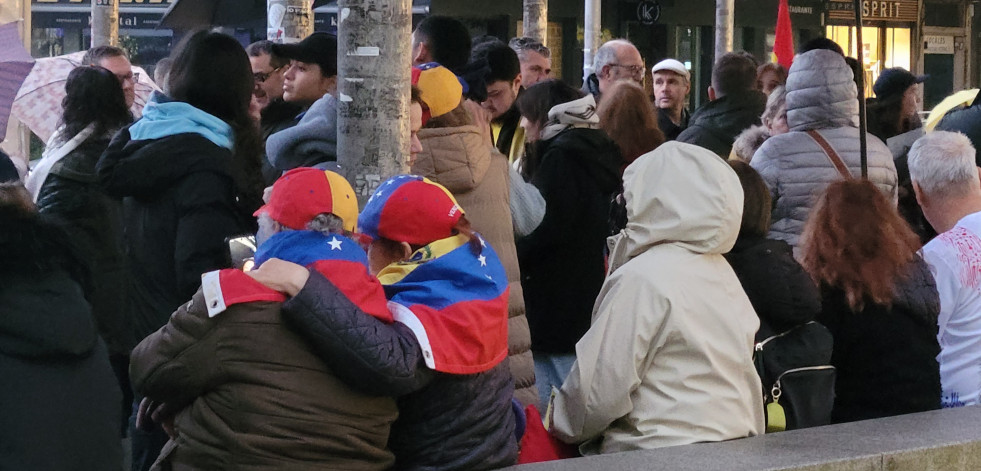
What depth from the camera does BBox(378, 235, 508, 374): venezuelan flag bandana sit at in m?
3.61

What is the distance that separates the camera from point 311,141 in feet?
16.4

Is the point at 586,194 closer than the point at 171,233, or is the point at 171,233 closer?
the point at 171,233

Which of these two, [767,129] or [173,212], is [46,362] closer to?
[173,212]

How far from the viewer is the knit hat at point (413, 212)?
3.74 m

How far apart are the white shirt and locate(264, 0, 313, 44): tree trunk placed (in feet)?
14.7

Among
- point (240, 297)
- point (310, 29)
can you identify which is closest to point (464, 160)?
point (240, 297)

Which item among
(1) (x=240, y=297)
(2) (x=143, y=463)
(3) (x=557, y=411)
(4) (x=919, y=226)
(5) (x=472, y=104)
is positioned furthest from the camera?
(4) (x=919, y=226)

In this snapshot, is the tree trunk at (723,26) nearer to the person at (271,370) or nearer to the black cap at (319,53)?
the black cap at (319,53)

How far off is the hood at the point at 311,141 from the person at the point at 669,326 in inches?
48.5

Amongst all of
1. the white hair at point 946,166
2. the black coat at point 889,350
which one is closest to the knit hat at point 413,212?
the black coat at point 889,350

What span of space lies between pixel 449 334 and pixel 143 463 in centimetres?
192

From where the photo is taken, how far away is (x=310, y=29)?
8.88 meters

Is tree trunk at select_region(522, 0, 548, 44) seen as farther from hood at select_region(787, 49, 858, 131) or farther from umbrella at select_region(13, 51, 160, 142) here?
hood at select_region(787, 49, 858, 131)

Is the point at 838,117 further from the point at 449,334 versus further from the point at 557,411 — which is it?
the point at 449,334
